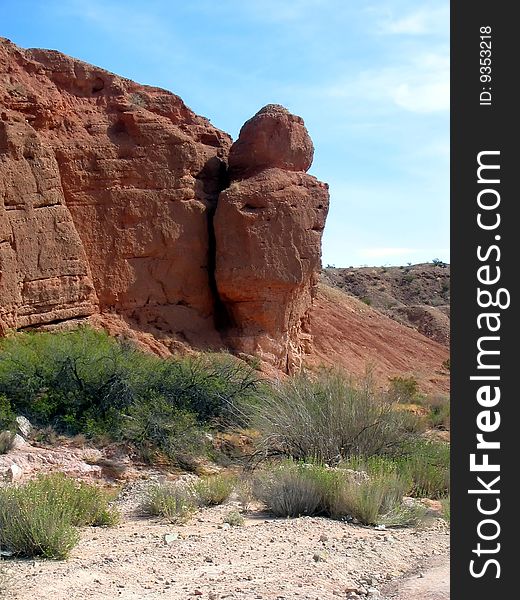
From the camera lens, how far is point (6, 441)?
11.1 m

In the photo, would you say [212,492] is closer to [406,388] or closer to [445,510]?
[445,510]

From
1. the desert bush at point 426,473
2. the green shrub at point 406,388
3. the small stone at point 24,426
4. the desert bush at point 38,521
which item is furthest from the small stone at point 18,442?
the green shrub at point 406,388

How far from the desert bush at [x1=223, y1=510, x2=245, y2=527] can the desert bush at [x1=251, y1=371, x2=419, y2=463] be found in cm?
249

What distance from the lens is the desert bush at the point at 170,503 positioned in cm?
812

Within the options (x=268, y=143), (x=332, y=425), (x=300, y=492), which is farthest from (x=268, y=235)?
(x=300, y=492)

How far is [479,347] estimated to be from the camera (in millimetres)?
4934

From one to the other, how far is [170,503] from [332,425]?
10.3 ft

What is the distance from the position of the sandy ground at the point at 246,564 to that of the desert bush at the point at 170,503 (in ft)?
0.57

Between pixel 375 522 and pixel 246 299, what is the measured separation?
456 inches

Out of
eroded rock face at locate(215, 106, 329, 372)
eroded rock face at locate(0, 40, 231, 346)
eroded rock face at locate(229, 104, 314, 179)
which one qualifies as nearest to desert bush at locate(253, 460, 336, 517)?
eroded rock face at locate(0, 40, 231, 346)

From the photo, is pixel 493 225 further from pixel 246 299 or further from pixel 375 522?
pixel 246 299

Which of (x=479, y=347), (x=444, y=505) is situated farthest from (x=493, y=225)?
(x=444, y=505)

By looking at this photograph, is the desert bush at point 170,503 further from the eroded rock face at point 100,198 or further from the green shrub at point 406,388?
the green shrub at point 406,388

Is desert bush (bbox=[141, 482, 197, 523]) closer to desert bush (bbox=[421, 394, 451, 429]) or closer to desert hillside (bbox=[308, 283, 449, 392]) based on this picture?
desert bush (bbox=[421, 394, 451, 429])
